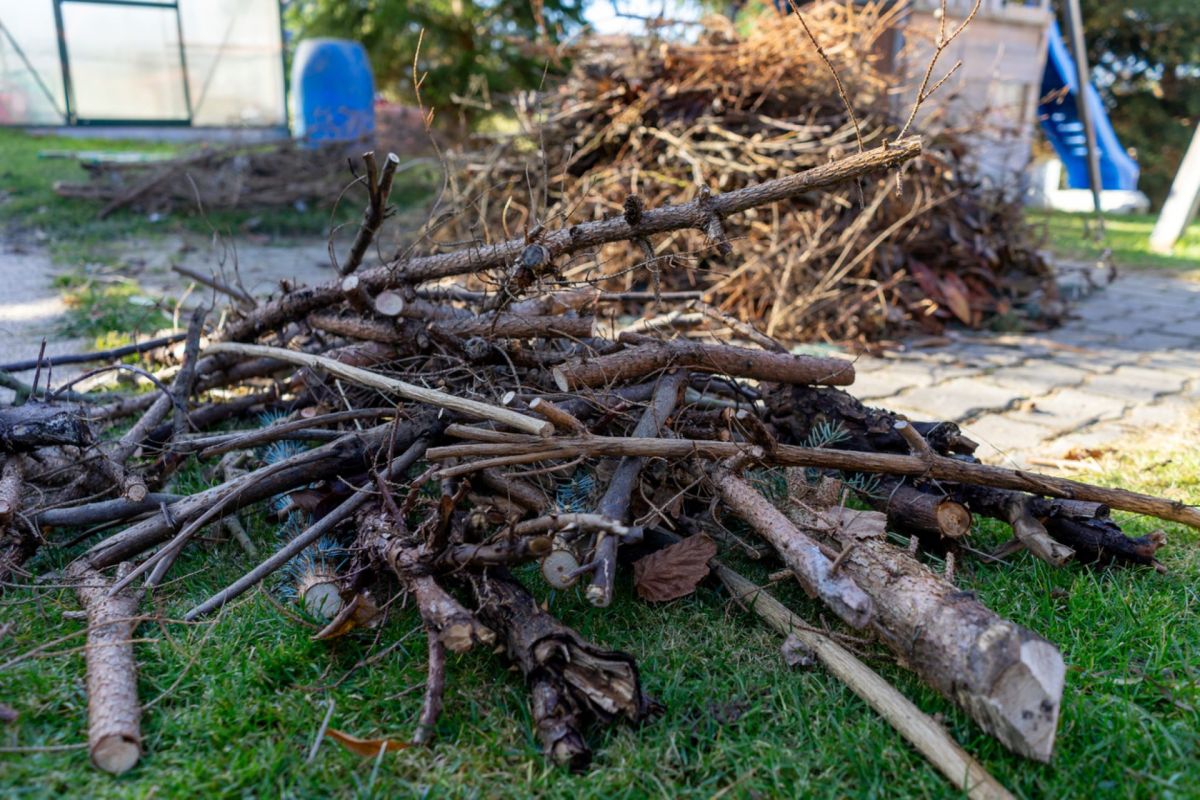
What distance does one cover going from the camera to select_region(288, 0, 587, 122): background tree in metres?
13.4

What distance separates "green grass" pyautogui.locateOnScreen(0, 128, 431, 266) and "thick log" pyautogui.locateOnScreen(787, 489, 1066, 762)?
5.40 m

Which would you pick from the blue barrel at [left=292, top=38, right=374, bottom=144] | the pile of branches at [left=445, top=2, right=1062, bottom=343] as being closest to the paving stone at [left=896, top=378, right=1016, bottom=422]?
the pile of branches at [left=445, top=2, right=1062, bottom=343]

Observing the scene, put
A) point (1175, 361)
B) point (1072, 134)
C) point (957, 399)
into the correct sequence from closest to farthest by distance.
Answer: point (957, 399) < point (1175, 361) < point (1072, 134)

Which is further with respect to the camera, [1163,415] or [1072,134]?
[1072,134]

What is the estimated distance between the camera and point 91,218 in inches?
325

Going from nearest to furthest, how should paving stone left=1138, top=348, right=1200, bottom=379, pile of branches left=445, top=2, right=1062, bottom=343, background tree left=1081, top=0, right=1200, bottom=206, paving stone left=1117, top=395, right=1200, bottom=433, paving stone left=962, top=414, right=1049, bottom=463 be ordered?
paving stone left=962, top=414, right=1049, bottom=463 < paving stone left=1117, top=395, right=1200, bottom=433 < paving stone left=1138, top=348, right=1200, bottom=379 < pile of branches left=445, top=2, right=1062, bottom=343 < background tree left=1081, top=0, right=1200, bottom=206

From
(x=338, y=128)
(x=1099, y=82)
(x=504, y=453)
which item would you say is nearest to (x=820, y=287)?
(x=504, y=453)

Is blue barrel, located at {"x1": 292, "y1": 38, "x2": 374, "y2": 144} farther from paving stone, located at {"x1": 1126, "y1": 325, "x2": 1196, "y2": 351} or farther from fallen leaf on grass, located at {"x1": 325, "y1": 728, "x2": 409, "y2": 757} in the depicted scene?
fallen leaf on grass, located at {"x1": 325, "y1": 728, "x2": 409, "y2": 757}

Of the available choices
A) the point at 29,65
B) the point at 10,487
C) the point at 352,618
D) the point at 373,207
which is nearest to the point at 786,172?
the point at 373,207

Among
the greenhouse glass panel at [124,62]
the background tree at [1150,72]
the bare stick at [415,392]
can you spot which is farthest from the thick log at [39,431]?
the background tree at [1150,72]

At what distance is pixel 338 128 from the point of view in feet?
35.2

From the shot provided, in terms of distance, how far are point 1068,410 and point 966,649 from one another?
2.93 metres

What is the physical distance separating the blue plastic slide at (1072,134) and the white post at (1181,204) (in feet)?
9.31

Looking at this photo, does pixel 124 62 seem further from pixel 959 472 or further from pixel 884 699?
pixel 884 699
